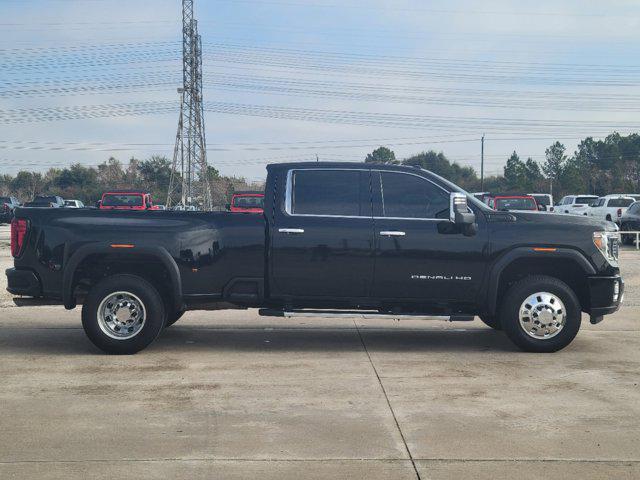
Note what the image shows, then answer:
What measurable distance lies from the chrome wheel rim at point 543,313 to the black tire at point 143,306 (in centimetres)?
387

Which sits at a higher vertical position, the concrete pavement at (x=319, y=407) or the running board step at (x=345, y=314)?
the running board step at (x=345, y=314)

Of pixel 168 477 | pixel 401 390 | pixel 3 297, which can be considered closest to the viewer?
pixel 168 477

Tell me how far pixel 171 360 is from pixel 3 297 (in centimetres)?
648

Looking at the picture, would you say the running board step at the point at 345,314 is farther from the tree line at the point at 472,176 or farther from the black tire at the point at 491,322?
the tree line at the point at 472,176

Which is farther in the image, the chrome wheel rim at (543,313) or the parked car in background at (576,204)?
the parked car in background at (576,204)

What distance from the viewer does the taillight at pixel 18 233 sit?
8516 mm

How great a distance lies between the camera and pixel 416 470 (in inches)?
196

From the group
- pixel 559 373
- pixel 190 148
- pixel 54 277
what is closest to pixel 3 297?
pixel 54 277

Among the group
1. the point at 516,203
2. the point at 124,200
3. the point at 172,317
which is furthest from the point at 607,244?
the point at 124,200

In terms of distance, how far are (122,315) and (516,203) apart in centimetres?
2043

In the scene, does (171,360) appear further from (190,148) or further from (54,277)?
(190,148)

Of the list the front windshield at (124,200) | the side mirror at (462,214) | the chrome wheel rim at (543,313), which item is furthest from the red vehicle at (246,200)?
the chrome wheel rim at (543,313)

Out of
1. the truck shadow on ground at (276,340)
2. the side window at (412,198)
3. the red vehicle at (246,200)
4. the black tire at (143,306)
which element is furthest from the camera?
the red vehicle at (246,200)

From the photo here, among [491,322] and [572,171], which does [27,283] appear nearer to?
[491,322]
